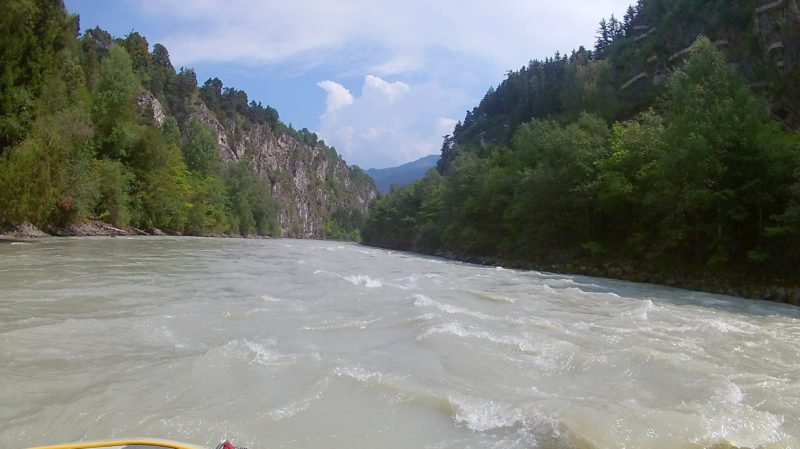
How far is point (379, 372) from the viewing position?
20.9ft

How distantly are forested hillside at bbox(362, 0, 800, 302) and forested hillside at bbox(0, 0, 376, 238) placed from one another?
2670 cm

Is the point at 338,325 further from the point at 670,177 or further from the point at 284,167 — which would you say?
the point at 284,167

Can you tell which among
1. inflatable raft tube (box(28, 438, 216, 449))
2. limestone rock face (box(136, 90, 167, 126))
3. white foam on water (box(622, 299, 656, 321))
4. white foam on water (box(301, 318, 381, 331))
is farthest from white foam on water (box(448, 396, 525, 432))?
limestone rock face (box(136, 90, 167, 126))

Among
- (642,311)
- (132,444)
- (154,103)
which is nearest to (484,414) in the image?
(132,444)

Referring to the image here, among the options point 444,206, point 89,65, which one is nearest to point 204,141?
point 89,65

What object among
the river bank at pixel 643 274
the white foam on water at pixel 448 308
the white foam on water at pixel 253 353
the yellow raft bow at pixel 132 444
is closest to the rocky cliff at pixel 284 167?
the river bank at pixel 643 274

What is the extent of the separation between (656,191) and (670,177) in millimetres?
1532

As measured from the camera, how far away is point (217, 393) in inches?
214

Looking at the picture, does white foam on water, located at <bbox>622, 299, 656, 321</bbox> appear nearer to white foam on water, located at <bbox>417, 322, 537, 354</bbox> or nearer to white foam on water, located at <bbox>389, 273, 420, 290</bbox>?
white foam on water, located at <bbox>417, 322, 537, 354</bbox>

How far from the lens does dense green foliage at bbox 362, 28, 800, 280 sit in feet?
67.5

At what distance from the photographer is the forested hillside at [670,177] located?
20719mm

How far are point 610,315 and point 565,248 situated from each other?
22.0 meters

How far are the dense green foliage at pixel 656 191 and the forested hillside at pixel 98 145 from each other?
87.9 ft

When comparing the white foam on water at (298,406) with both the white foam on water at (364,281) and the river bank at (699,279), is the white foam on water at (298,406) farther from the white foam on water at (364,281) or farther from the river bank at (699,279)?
the river bank at (699,279)
